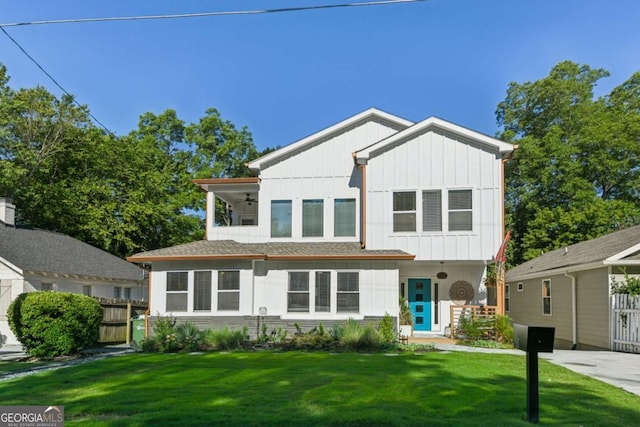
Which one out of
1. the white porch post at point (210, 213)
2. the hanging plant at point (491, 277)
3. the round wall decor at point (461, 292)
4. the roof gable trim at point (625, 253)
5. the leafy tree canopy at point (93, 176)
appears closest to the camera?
the roof gable trim at point (625, 253)

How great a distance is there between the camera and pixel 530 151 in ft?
119

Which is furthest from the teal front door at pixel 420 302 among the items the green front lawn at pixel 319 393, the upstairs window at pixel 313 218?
the green front lawn at pixel 319 393

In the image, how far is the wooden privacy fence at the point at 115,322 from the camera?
63.6ft

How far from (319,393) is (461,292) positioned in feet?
41.4

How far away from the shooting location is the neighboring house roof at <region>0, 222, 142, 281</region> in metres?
20.6

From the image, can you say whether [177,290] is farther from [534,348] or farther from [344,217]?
[534,348]

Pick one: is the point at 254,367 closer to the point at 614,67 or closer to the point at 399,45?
the point at 399,45

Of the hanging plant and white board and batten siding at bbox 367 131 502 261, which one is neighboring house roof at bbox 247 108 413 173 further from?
the hanging plant

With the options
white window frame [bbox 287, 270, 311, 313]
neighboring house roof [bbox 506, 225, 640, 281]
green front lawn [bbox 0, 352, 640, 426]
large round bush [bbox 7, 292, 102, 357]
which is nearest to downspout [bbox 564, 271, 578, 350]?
neighboring house roof [bbox 506, 225, 640, 281]

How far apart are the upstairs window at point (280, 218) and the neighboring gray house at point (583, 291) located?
10441mm

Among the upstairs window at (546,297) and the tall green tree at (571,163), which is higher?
the tall green tree at (571,163)

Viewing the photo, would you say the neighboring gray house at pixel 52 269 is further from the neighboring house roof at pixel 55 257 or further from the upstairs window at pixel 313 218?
the upstairs window at pixel 313 218

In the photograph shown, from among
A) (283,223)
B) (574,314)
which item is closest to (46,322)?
(283,223)

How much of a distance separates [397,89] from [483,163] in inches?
333
